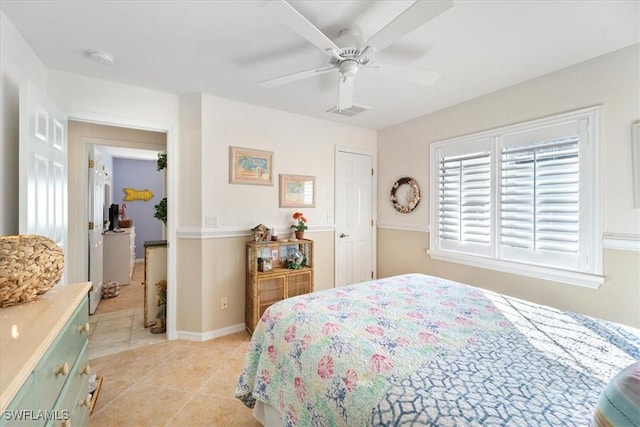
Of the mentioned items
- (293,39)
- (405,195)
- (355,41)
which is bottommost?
(405,195)

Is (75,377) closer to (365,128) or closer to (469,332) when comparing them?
(469,332)

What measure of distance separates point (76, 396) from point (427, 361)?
1555 mm

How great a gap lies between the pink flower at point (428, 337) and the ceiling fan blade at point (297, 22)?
1.57 meters

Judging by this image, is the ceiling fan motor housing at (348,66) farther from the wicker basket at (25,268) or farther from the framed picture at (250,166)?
the wicker basket at (25,268)

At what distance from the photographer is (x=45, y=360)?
84cm

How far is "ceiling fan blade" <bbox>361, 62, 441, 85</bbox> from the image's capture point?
169 centimetres

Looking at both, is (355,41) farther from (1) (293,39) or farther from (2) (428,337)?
(2) (428,337)

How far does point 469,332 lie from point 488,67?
205cm

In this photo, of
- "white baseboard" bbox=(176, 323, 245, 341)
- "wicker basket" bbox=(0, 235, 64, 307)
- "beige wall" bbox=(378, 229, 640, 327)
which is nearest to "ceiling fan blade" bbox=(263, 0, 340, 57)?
"wicker basket" bbox=(0, 235, 64, 307)

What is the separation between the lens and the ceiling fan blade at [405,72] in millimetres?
1693

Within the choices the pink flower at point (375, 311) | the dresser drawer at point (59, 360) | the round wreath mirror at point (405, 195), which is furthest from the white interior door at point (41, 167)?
the round wreath mirror at point (405, 195)

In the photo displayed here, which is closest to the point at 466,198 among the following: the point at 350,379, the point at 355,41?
the point at 355,41

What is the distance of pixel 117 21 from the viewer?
5.40 feet

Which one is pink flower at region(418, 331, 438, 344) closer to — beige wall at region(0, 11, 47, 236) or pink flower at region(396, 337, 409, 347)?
pink flower at region(396, 337, 409, 347)
